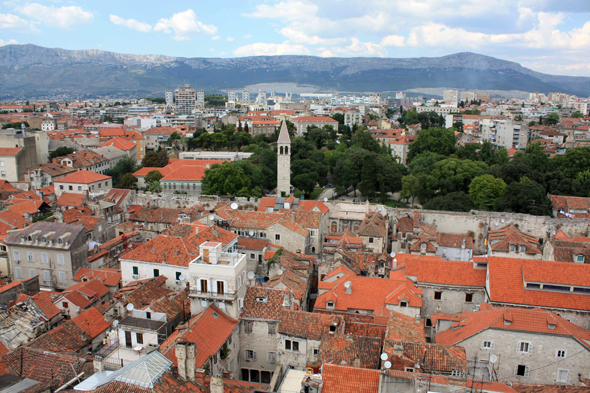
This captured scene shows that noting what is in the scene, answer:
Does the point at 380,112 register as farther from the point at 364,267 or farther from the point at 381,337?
the point at 381,337

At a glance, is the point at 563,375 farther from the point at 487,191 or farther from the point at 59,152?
the point at 59,152

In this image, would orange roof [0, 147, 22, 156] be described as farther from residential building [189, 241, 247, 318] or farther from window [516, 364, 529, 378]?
window [516, 364, 529, 378]

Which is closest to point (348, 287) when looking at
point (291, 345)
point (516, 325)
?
point (291, 345)

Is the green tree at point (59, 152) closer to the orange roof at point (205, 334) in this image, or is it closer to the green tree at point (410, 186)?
the green tree at point (410, 186)

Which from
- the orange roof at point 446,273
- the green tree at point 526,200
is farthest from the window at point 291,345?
the green tree at point 526,200

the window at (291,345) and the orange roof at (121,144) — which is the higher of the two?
the orange roof at (121,144)

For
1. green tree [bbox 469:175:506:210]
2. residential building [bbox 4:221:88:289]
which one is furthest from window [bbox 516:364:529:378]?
green tree [bbox 469:175:506:210]
